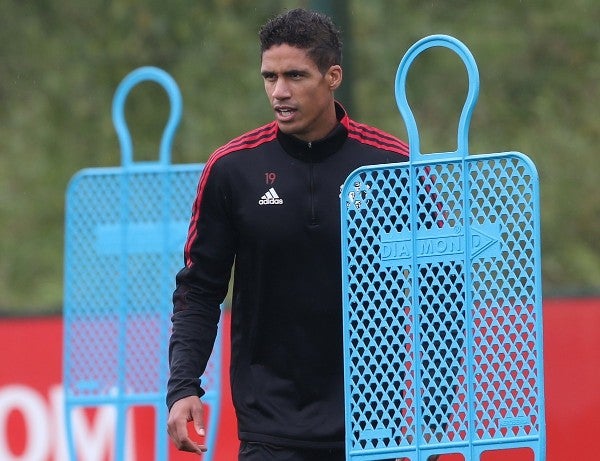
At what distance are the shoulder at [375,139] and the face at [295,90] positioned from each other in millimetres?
126

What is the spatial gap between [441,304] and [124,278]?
8.98 ft

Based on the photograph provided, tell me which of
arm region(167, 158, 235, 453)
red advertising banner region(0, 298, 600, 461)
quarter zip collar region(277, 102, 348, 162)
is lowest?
red advertising banner region(0, 298, 600, 461)

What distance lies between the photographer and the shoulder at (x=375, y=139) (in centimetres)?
472

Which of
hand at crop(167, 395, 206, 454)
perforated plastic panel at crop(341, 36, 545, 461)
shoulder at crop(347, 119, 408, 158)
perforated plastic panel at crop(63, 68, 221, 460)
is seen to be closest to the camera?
perforated plastic panel at crop(341, 36, 545, 461)

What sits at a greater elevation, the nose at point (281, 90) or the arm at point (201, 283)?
the nose at point (281, 90)

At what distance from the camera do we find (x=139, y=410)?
7996 millimetres

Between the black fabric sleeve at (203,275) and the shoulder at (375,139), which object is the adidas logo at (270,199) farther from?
the shoulder at (375,139)

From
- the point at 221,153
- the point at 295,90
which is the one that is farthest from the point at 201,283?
the point at 295,90

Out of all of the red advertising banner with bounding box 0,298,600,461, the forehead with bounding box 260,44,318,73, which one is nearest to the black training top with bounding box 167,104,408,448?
the forehead with bounding box 260,44,318,73

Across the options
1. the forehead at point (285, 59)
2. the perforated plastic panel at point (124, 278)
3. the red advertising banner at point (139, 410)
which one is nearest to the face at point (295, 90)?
the forehead at point (285, 59)

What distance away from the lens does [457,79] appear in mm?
14328

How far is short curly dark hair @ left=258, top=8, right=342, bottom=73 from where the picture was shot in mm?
4672

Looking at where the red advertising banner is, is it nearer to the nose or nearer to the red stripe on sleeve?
the red stripe on sleeve

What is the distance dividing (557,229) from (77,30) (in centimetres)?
516
